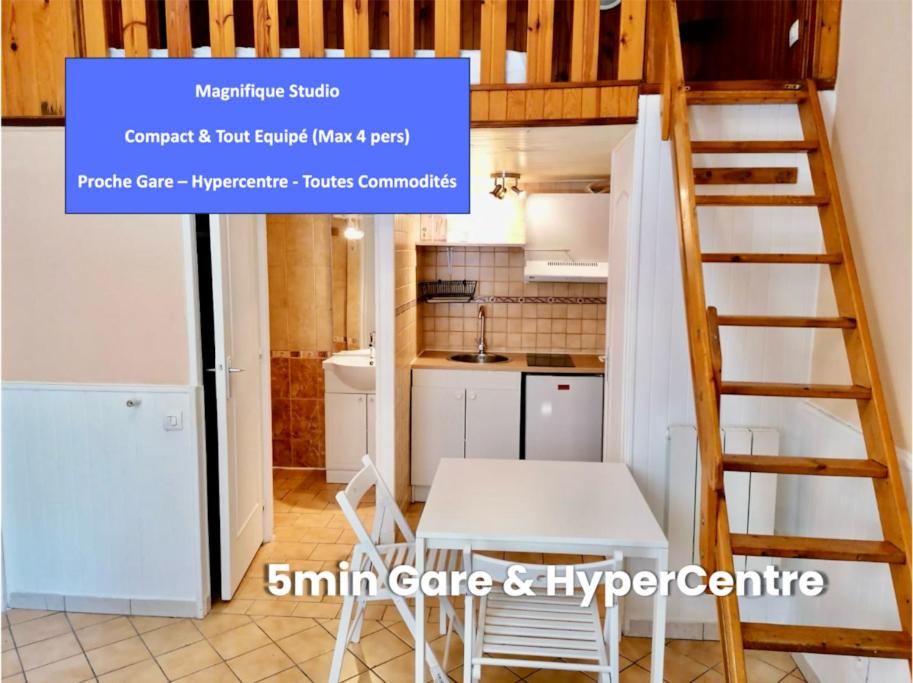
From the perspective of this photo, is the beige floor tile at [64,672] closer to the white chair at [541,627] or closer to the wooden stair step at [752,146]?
the white chair at [541,627]

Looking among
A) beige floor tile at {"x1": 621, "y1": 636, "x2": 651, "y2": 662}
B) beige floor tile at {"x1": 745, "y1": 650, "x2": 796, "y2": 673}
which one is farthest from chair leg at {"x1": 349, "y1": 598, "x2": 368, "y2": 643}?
beige floor tile at {"x1": 745, "y1": 650, "x2": 796, "y2": 673}

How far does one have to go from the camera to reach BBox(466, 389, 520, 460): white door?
4.15 metres

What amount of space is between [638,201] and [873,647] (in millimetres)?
1684

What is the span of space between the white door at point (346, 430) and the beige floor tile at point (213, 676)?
188cm

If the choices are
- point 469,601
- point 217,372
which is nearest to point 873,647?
point 469,601

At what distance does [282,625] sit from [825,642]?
208cm

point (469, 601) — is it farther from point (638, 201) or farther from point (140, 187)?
point (140, 187)

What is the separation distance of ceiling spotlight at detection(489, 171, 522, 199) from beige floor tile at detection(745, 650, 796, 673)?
283 cm

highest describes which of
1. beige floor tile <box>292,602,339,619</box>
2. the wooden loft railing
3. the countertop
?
the wooden loft railing

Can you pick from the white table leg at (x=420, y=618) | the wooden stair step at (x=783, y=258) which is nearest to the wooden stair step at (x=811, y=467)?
the wooden stair step at (x=783, y=258)

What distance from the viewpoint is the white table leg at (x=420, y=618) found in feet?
6.75

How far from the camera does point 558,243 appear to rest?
4.36 metres

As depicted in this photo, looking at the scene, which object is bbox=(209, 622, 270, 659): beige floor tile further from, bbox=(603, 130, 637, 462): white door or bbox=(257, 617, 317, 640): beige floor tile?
bbox=(603, 130, 637, 462): white door

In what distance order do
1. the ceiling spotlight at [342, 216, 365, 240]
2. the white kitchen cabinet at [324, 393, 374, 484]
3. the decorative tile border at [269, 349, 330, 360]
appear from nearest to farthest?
the white kitchen cabinet at [324, 393, 374, 484] → the ceiling spotlight at [342, 216, 365, 240] → the decorative tile border at [269, 349, 330, 360]
